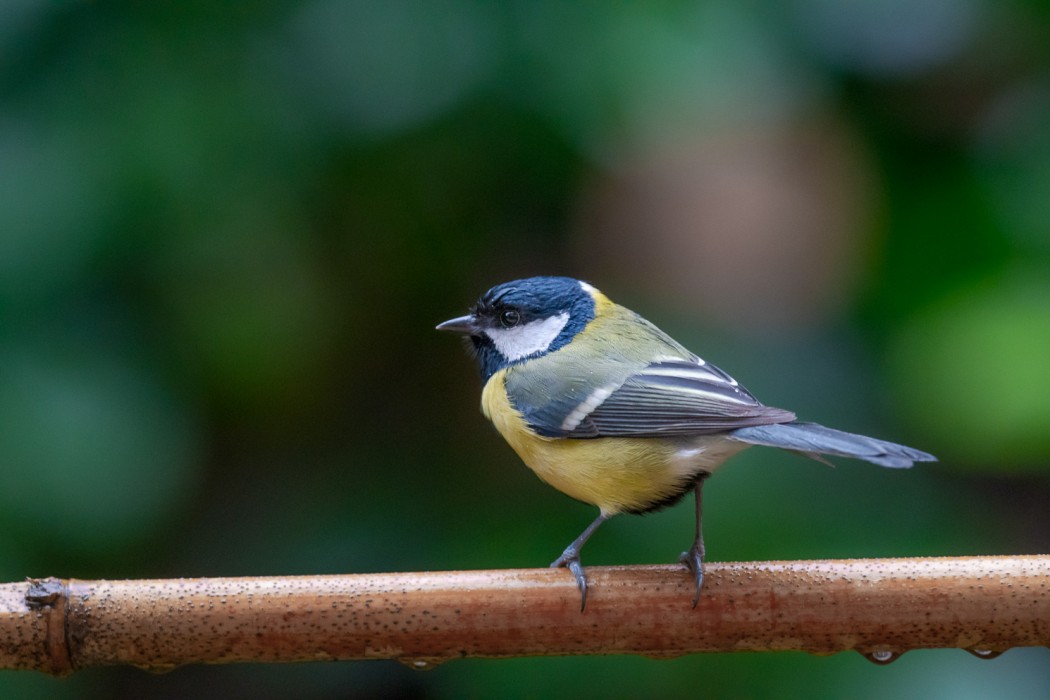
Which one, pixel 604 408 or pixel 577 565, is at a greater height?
pixel 604 408

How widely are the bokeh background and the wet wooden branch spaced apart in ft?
2.36

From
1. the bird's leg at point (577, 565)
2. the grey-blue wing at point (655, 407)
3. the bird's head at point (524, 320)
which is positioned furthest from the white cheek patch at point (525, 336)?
the bird's leg at point (577, 565)

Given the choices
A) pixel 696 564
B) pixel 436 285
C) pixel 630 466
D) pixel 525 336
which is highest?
pixel 436 285

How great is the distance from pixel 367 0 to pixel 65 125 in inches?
27.8

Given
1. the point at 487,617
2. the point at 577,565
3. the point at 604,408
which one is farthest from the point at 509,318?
the point at 487,617

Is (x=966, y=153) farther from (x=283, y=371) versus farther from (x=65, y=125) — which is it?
(x=65, y=125)

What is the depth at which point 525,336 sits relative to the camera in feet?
7.00

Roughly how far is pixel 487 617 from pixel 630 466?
1.37 feet

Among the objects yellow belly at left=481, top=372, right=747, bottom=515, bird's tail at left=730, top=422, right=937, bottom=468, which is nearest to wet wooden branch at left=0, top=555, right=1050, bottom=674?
bird's tail at left=730, top=422, right=937, bottom=468

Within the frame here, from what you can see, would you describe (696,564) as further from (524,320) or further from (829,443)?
(524,320)

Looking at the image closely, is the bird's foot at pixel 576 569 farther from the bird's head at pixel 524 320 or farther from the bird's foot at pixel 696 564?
the bird's head at pixel 524 320

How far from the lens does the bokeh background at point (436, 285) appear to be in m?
2.33

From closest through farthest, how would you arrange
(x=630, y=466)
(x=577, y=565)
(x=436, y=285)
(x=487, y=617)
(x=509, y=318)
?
(x=487, y=617) → (x=577, y=565) → (x=630, y=466) → (x=509, y=318) → (x=436, y=285)

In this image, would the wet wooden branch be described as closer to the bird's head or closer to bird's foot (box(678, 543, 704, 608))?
bird's foot (box(678, 543, 704, 608))
